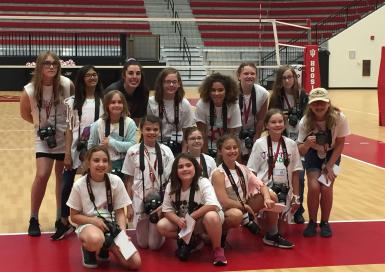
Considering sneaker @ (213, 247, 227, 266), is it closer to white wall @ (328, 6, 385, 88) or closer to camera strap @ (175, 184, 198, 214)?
camera strap @ (175, 184, 198, 214)

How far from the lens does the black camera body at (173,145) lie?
5.25 m

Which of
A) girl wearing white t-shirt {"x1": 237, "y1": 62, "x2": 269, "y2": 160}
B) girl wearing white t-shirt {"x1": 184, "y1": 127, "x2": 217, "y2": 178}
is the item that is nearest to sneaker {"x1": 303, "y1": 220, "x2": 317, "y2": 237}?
girl wearing white t-shirt {"x1": 237, "y1": 62, "x2": 269, "y2": 160}

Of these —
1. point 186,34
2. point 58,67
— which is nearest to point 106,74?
point 186,34

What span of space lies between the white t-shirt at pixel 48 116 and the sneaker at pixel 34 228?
1.94 feet

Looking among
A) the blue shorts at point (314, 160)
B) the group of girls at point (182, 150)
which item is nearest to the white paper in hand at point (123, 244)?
the group of girls at point (182, 150)

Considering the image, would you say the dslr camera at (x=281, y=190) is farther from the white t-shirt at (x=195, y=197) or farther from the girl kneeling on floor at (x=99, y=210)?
the girl kneeling on floor at (x=99, y=210)

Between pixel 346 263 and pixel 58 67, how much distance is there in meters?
2.75

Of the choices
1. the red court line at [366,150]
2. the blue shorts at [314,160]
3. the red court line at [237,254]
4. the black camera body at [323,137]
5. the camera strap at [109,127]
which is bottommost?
the red court line at [237,254]

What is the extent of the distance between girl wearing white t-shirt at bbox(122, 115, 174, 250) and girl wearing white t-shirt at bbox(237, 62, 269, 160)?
2.85 feet

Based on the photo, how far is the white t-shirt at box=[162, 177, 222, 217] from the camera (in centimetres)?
453

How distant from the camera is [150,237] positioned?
4.75m

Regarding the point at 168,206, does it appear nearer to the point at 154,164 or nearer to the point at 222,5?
the point at 154,164

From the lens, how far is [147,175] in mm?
4867

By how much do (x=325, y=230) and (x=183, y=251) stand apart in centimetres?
134
